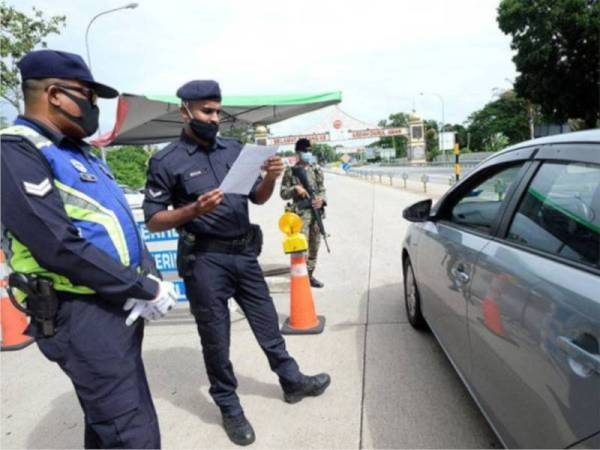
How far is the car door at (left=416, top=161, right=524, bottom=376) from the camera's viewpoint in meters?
2.26

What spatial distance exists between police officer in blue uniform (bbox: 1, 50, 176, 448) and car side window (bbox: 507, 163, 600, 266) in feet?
4.89

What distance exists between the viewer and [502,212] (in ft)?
7.03

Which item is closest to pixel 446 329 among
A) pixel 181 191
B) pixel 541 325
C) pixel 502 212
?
pixel 502 212

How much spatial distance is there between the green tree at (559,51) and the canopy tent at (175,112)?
24497 millimetres

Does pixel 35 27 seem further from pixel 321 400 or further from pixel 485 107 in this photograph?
pixel 485 107

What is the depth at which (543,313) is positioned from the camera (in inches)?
59.1

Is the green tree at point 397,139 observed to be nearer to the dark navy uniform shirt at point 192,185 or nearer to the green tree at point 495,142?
the green tree at point 495,142

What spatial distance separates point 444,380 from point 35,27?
2212 centimetres

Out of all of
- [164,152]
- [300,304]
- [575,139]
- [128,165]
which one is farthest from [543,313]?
[128,165]

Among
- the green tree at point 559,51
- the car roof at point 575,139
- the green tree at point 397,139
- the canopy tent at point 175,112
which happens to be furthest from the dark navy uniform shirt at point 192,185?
the green tree at point 397,139

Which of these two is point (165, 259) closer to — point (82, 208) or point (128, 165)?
point (82, 208)

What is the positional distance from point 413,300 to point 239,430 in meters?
1.89

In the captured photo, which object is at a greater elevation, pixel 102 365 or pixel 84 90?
pixel 84 90

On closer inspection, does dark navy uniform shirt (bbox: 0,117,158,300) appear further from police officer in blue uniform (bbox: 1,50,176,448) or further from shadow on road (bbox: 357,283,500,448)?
shadow on road (bbox: 357,283,500,448)
